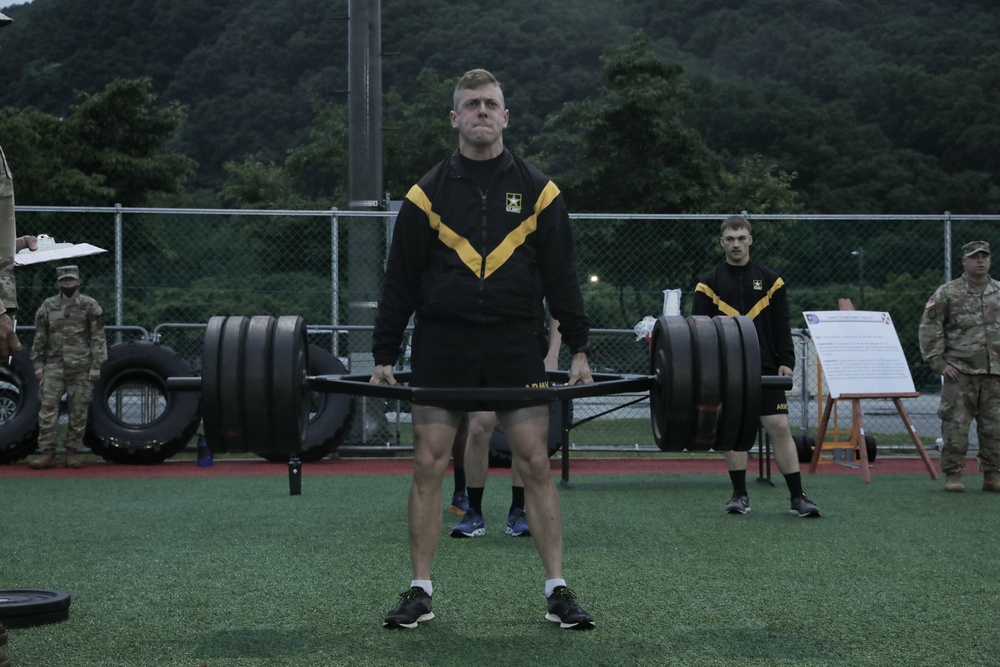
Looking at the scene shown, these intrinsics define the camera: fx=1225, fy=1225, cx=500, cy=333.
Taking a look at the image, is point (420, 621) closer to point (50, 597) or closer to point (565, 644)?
point (565, 644)

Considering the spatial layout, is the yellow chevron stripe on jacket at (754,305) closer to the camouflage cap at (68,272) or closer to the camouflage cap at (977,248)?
the camouflage cap at (977,248)

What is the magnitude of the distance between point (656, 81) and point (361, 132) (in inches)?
792

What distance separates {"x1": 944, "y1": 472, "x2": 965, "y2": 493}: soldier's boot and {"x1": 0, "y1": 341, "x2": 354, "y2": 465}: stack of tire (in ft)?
16.4

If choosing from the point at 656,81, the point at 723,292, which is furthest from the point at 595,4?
the point at 723,292

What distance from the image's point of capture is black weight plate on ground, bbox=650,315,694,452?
4121mm

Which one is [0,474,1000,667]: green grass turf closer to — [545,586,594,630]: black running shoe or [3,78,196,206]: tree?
[545,586,594,630]: black running shoe

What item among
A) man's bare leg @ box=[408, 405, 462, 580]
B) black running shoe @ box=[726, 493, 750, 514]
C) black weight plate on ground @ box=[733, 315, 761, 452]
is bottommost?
black running shoe @ box=[726, 493, 750, 514]

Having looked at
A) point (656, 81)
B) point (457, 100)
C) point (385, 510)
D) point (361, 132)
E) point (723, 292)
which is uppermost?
point (656, 81)

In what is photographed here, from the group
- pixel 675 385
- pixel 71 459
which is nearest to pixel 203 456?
pixel 71 459

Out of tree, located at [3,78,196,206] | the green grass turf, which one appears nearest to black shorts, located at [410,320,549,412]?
the green grass turf

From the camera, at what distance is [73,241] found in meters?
11.8

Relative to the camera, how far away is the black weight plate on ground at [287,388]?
4.06 meters

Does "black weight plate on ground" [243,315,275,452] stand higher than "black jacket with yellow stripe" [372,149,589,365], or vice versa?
"black jacket with yellow stripe" [372,149,589,365]

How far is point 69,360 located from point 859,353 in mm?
6691
